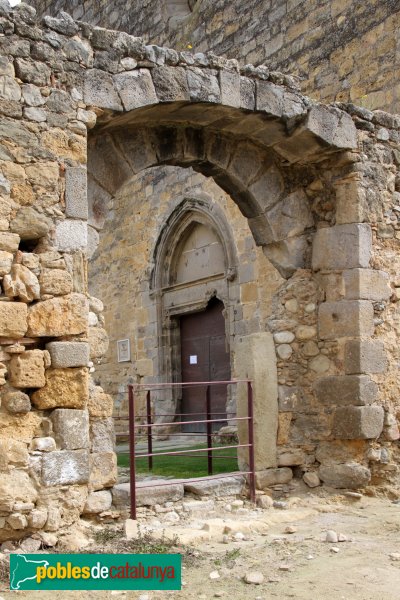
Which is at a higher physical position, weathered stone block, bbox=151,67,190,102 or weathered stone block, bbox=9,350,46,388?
weathered stone block, bbox=151,67,190,102

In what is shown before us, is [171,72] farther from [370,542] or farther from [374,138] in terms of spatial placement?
[370,542]

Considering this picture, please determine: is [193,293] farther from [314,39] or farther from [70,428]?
[70,428]

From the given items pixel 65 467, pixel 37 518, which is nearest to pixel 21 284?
pixel 65 467

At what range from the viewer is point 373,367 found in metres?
6.43

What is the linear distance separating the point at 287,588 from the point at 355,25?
22.4 feet

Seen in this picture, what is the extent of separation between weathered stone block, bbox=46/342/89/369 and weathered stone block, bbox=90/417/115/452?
0.54 m

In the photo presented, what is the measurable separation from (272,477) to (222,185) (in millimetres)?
2563

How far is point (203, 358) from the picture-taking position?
1069 centimetres

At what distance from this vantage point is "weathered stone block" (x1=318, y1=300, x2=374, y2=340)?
6391mm

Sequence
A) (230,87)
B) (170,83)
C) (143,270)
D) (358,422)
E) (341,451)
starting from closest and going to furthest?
(170,83) → (230,87) → (358,422) → (341,451) → (143,270)

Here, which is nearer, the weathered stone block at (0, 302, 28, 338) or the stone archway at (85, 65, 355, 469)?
the weathered stone block at (0, 302, 28, 338)

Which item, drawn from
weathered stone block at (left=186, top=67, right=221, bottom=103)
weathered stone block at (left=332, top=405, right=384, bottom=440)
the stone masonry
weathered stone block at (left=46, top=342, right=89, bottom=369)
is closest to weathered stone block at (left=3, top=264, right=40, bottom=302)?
the stone masonry

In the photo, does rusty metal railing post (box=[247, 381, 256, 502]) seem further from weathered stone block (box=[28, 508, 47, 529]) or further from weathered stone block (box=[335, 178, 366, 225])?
weathered stone block (box=[28, 508, 47, 529])

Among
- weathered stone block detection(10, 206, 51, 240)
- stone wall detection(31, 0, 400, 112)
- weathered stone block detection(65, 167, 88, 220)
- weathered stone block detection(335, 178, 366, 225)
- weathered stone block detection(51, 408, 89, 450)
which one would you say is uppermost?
stone wall detection(31, 0, 400, 112)
